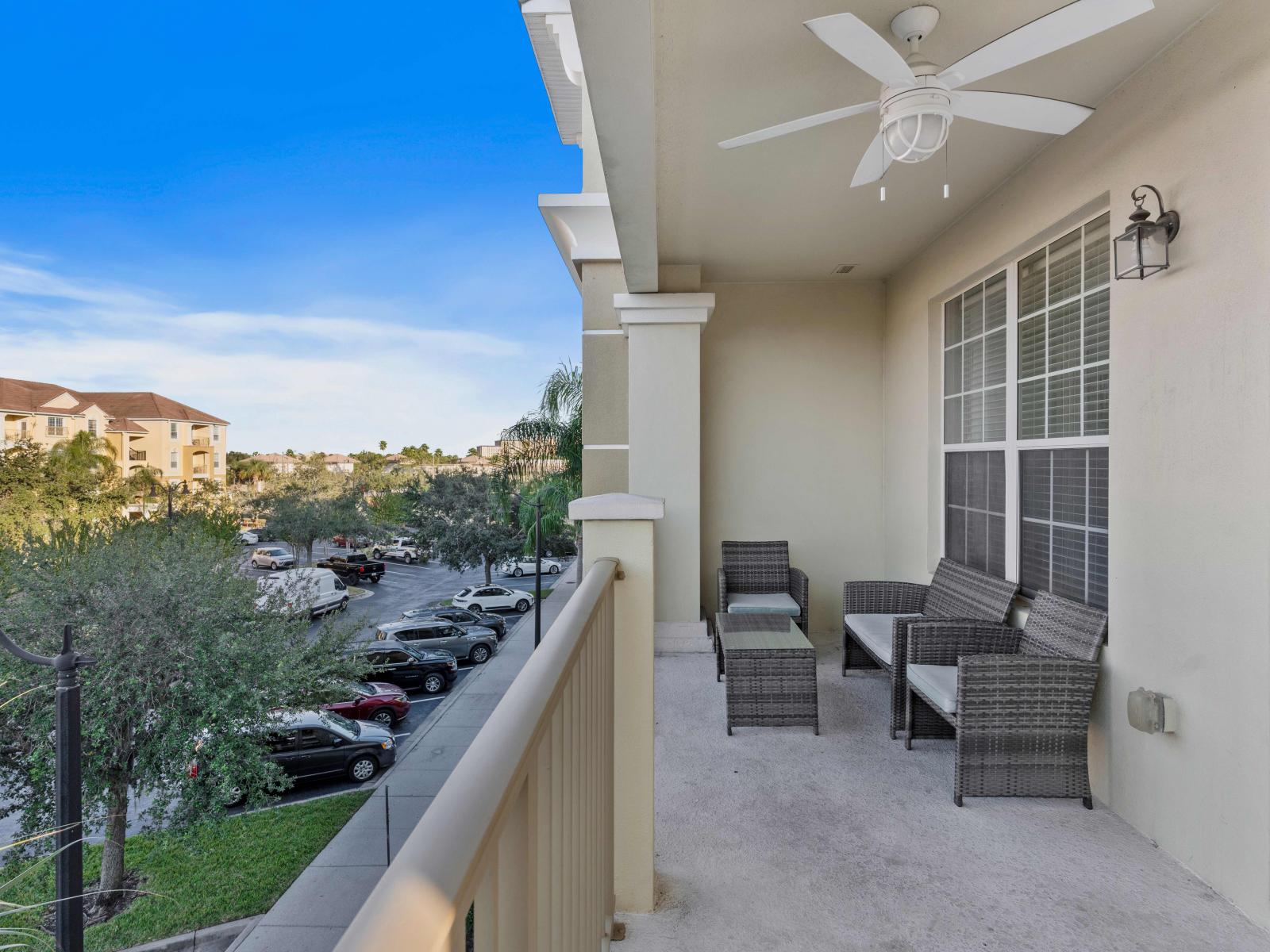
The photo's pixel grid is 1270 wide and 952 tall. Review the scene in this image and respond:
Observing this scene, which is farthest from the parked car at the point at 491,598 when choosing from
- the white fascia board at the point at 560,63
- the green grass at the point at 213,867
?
the white fascia board at the point at 560,63

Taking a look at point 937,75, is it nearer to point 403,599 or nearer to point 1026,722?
point 1026,722

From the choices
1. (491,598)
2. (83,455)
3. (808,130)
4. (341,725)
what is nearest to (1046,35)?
(808,130)

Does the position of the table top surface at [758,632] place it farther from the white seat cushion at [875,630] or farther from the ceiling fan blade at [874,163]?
the ceiling fan blade at [874,163]

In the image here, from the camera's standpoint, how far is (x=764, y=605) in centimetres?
446

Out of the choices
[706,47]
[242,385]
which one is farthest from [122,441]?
[706,47]

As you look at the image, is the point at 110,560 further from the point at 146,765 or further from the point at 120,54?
the point at 120,54

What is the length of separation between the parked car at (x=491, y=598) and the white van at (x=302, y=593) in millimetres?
3593

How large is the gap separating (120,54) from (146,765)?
4565 cm

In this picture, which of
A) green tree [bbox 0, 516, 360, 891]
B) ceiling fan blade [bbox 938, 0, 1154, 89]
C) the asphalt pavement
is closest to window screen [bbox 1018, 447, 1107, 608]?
ceiling fan blade [bbox 938, 0, 1154, 89]

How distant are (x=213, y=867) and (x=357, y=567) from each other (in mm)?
10445

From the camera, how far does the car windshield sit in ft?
49.2

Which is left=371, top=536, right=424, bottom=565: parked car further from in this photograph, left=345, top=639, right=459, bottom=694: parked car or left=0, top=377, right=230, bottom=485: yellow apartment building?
left=0, top=377, right=230, bottom=485: yellow apartment building

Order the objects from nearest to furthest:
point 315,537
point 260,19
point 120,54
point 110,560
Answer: point 110,560
point 315,537
point 120,54
point 260,19

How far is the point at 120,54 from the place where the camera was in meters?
39.8
